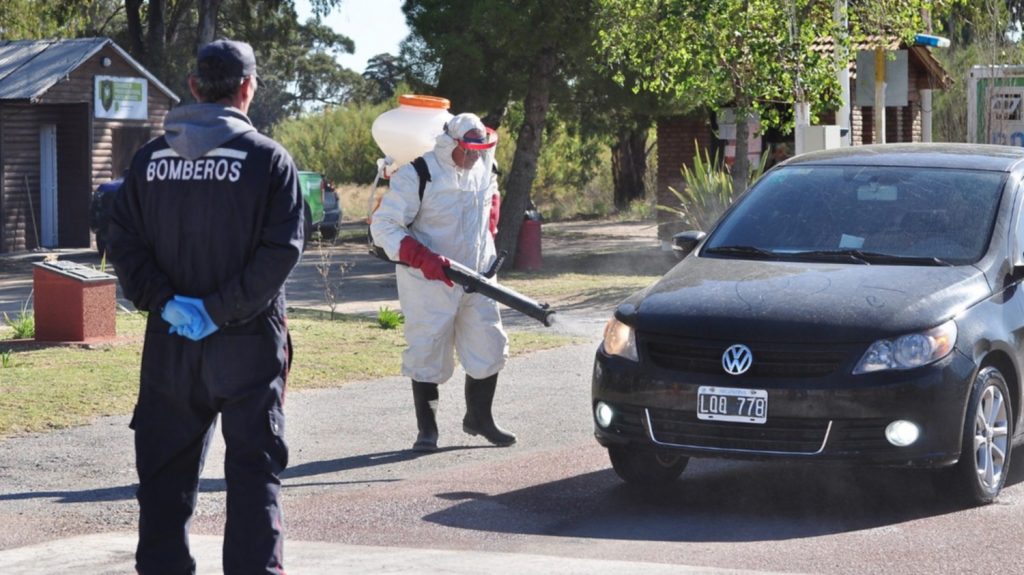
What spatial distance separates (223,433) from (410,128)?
162 inches

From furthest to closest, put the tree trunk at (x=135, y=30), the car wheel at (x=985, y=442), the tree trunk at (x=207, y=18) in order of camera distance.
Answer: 1. the tree trunk at (x=135, y=30)
2. the tree trunk at (x=207, y=18)
3. the car wheel at (x=985, y=442)

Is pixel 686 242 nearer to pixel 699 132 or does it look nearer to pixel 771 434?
pixel 771 434

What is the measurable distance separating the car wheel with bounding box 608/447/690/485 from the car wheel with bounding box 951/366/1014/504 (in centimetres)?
130

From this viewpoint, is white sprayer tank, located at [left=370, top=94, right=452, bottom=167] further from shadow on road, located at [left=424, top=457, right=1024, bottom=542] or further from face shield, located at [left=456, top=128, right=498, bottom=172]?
shadow on road, located at [left=424, top=457, right=1024, bottom=542]

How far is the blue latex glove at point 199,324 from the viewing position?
4.90 m

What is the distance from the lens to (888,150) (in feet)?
28.3

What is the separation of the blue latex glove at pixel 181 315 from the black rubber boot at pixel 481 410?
406 cm

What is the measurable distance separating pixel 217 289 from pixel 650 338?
2712mm

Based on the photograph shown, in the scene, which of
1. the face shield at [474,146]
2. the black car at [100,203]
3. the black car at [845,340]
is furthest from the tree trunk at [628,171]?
the black car at [845,340]

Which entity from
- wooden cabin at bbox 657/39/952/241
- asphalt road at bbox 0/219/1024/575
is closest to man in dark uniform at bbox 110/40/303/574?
asphalt road at bbox 0/219/1024/575

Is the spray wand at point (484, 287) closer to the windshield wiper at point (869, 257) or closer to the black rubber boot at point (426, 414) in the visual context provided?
the black rubber boot at point (426, 414)

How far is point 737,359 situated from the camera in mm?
6898

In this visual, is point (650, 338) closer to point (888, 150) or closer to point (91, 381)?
point (888, 150)

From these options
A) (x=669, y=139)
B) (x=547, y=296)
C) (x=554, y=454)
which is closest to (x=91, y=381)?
(x=554, y=454)
